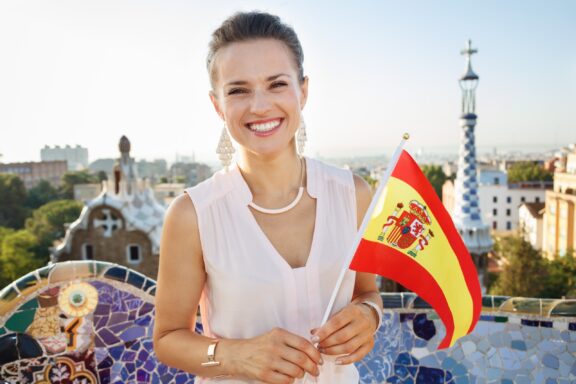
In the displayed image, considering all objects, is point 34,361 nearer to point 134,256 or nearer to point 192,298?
point 192,298

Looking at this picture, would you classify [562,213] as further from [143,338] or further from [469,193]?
[143,338]

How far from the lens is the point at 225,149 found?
1727 mm

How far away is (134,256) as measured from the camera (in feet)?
36.6

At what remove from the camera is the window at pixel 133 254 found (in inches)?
436

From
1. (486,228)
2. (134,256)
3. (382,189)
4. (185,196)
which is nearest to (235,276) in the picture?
(185,196)

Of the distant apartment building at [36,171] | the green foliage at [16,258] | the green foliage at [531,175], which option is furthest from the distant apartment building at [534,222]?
the distant apartment building at [36,171]

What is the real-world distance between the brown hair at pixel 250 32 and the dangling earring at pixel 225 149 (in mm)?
206

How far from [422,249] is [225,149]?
71 cm

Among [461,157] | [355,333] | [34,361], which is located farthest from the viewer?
[461,157]

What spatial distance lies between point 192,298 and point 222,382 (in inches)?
10.3

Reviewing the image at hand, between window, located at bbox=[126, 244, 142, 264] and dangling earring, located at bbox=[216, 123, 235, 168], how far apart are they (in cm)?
984

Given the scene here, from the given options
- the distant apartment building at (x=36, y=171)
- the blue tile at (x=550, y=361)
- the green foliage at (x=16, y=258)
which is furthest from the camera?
the distant apartment building at (x=36, y=171)

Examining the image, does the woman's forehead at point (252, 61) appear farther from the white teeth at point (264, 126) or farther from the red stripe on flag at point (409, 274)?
the red stripe on flag at point (409, 274)

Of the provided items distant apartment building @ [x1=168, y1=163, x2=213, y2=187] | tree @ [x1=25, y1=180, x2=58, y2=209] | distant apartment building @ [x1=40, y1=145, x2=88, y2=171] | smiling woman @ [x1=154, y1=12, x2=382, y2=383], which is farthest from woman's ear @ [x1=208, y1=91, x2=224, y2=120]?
distant apartment building @ [x1=40, y1=145, x2=88, y2=171]
